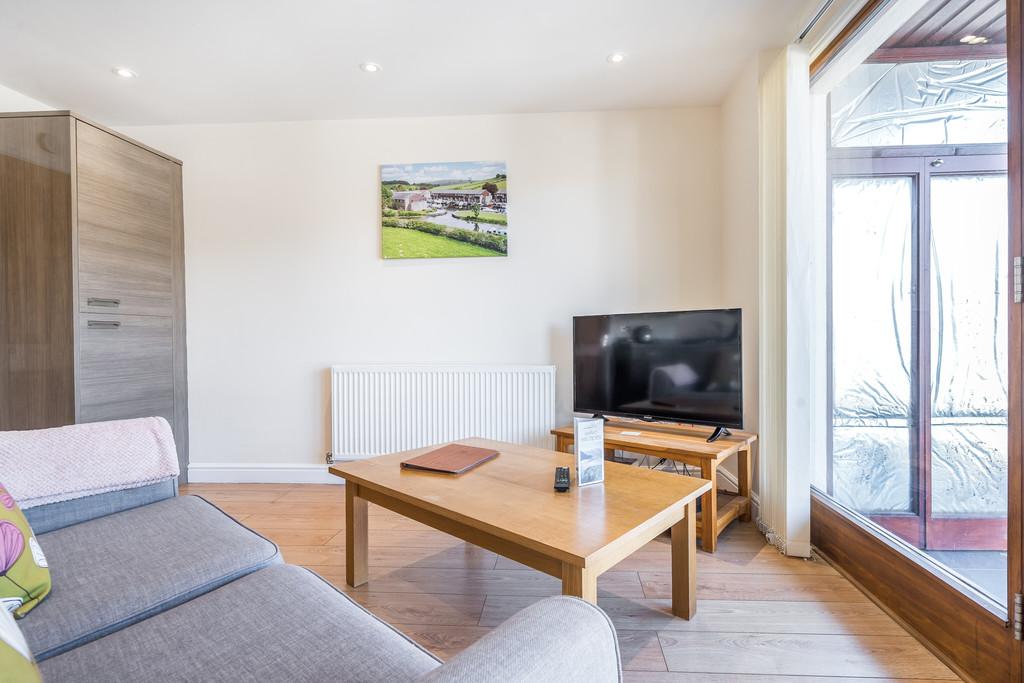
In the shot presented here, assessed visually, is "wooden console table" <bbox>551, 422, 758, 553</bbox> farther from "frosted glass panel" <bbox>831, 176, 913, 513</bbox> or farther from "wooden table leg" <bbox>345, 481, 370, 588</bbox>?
"wooden table leg" <bbox>345, 481, 370, 588</bbox>

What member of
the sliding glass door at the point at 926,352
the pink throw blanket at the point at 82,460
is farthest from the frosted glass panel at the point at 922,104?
the pink throw blanket at the point at 82,460

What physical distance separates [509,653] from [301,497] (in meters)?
2.61

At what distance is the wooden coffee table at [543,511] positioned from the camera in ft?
3.66

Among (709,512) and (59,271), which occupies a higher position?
(59,271)

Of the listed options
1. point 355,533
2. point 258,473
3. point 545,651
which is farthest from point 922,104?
point 258,473

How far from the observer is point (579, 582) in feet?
3.48

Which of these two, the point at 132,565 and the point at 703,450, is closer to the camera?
the point at 132,565

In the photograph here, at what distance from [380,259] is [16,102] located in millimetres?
2200

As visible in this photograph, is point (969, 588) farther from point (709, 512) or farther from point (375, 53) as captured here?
point (375, 53)

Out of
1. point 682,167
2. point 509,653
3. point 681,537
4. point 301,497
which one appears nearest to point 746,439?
point 681,537

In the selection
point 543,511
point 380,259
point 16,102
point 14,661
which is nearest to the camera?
point 14,661

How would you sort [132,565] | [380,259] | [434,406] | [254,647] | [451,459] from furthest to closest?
1. [380,259]
2. [434,406]
3. [451,459]
4. [132,565]
5. [254,647]

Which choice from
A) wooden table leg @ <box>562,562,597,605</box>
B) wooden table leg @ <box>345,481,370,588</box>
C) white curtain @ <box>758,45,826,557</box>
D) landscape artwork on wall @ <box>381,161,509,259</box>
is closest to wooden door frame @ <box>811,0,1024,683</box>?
white curtain @ <box>758,45,826,557</box>

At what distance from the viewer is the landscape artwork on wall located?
9.46 ft
